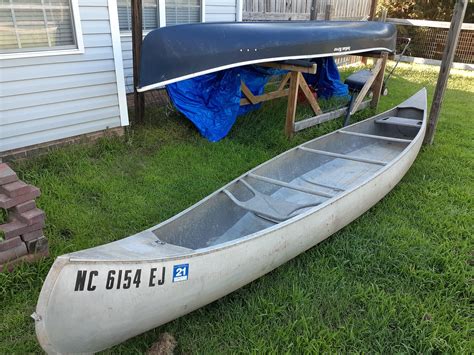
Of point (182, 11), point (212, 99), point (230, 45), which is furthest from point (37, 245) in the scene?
point (182, 11)

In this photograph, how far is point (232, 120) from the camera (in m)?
6.34

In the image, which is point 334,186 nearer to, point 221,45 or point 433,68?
point 221,45

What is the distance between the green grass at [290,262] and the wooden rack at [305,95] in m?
0.28

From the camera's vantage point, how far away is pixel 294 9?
397 inches

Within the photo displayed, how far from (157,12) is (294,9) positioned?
408 cm

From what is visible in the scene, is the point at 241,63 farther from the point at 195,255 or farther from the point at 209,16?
the point at 209,16

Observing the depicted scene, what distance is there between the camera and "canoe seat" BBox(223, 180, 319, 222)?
3.65 metres

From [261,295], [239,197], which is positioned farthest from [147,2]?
[261,295]

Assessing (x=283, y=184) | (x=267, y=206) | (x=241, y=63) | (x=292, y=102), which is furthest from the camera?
(x=292, y=102)

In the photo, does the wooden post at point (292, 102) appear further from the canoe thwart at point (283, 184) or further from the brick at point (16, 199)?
the brick at point (16, 199)

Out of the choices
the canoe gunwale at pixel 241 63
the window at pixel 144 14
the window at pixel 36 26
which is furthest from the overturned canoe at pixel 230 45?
the window at pixel 144 14

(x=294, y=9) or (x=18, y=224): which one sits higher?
(x=294, y=9)

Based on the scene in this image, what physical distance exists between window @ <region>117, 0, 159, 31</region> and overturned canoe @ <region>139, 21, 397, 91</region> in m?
2.67

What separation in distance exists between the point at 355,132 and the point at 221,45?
242cm
